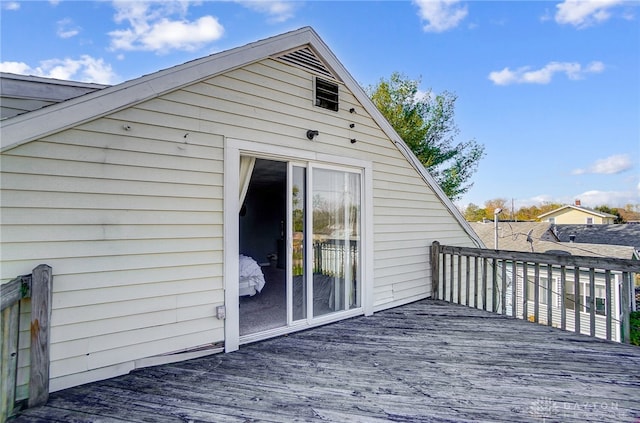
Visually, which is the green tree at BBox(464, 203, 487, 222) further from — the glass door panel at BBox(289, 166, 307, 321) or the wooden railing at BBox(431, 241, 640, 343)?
the glass door panel at BBox(289, 166, 307, 321)

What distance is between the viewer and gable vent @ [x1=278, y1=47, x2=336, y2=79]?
11.6ft

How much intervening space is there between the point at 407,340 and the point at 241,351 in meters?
1.77

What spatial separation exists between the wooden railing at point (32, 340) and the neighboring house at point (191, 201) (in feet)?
0.42

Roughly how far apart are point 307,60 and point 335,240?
2.28 m

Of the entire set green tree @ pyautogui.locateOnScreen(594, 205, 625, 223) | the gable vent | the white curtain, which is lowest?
the white curtain

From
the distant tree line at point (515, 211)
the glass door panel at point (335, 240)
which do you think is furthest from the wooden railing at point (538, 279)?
the distant tree line at point (515, 211)

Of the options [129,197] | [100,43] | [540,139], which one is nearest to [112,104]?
[129,197]

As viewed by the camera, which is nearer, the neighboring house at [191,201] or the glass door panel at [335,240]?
the neighboring house at [191,201]

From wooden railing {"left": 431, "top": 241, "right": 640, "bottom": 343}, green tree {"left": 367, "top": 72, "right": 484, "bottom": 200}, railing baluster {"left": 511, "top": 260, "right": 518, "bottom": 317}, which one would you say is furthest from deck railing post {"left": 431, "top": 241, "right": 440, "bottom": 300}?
green tree {"left": 367, "top": 72, "right": 484, "bottom": 200}

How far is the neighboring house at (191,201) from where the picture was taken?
2213mm

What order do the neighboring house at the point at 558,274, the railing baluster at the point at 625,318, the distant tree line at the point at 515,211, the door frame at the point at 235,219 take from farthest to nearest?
1. the distant tree line at the point at 515,211
2. the neighboring house at the point at 558,274
3. the railing baluster at the point at 625,318
4. the door frame at the point at 235,219

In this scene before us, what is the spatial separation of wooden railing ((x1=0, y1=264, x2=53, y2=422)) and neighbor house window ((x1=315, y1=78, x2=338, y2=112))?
3.15m

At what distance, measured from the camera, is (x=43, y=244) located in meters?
2.16

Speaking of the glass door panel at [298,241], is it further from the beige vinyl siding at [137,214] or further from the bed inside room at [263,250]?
the beige vinyl siding at [137,214]
